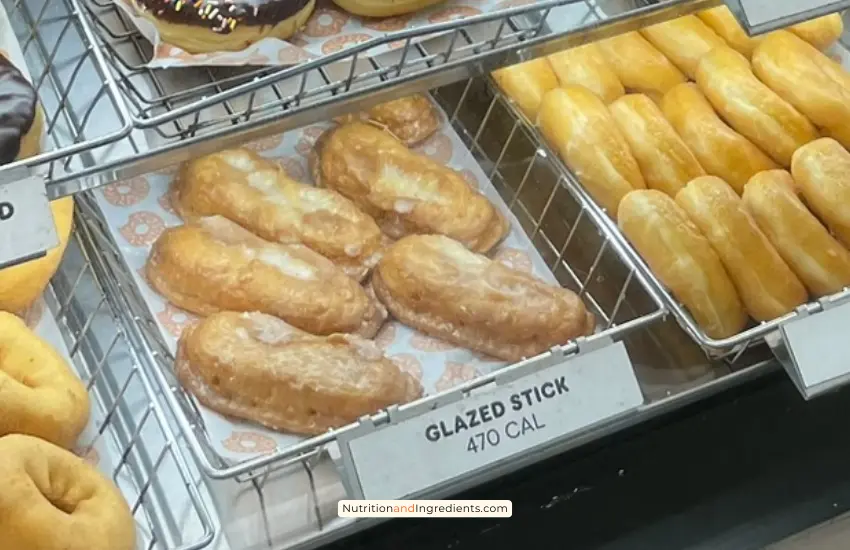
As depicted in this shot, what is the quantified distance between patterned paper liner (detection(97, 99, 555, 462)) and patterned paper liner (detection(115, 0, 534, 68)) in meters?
0.28

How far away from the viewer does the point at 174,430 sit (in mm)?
1094

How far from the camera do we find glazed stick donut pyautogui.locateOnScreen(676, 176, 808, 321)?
120cm

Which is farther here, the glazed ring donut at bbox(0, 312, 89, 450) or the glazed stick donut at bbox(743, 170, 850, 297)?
the glazed stick donut at bbox(743, 170, 850, 297)

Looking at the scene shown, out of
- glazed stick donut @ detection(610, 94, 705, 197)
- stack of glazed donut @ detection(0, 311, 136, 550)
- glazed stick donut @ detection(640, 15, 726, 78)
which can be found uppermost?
glazed stick donut @ detection(640, 15, 726, 78)

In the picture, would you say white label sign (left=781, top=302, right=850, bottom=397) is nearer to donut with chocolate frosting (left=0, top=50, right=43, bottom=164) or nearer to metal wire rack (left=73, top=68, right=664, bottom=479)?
metal wire rack (left=73, top=68, right=664, bottom=479)

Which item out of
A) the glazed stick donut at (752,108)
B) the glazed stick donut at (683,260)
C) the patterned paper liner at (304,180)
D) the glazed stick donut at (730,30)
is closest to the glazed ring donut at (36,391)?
the patterned paper liner at (304,180)

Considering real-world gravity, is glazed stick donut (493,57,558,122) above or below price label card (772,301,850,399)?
above

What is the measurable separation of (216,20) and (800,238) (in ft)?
2.20

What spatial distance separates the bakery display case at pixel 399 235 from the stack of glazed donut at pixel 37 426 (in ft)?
0.04

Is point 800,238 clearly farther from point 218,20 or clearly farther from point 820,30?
point 218,20

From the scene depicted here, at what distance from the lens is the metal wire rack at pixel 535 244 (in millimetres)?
1070

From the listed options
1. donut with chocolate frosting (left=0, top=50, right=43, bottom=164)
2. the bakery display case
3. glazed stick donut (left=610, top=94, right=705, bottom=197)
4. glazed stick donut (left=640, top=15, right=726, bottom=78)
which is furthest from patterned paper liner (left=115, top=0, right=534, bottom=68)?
glazed stick donut (left=640, top=15, right=726, bottom=78)

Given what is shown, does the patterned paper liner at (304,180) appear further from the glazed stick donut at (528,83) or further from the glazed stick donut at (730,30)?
the glazed stick donut at (730,30)

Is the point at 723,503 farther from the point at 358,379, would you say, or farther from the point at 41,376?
the point at 41,376
